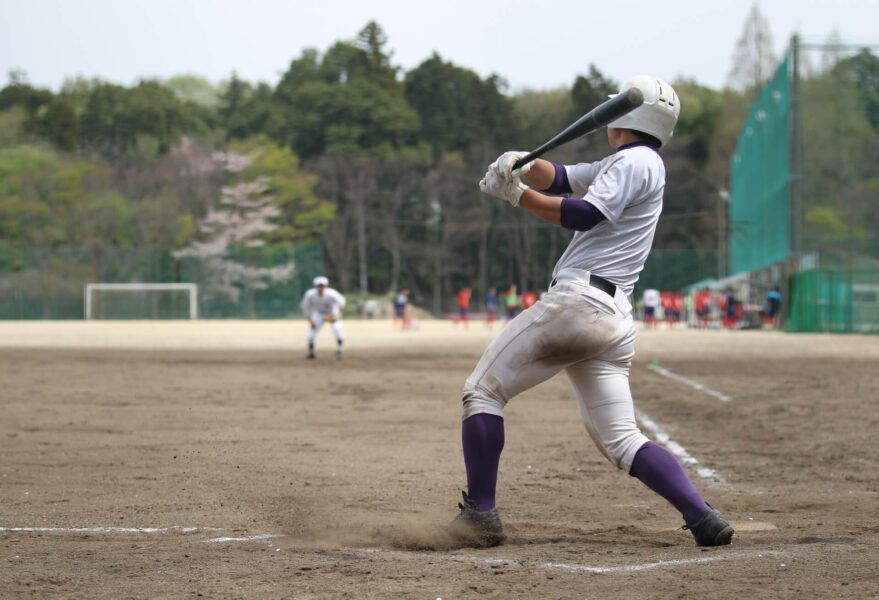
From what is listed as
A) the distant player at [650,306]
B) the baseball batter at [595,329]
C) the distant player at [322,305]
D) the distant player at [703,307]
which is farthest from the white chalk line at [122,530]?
the distant player at [703,307]

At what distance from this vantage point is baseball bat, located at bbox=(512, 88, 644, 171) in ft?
15.6

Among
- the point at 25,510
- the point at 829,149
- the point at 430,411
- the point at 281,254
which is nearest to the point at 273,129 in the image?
the point at 281,254

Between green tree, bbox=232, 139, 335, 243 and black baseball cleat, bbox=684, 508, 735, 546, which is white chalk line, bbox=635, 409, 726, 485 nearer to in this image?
black baseball cleat, bbox=684, 508, 735, 546

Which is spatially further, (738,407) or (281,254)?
(281,254)

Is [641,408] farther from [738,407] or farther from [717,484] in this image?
[717,484]

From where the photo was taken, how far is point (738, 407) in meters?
12.7

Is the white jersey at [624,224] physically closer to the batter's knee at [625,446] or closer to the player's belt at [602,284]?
the player's belt at [602,284]

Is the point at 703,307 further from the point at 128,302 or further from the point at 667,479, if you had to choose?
the point at 667,479

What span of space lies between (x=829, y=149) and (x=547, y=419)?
90.8 feet

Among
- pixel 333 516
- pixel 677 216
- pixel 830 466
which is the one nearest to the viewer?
pixel 333 516

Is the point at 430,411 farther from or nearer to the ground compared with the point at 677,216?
nearer to the ground

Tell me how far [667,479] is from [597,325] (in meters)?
0.74

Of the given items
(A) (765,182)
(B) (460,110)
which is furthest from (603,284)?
(B) (460,110)

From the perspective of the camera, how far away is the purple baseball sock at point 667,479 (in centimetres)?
491
